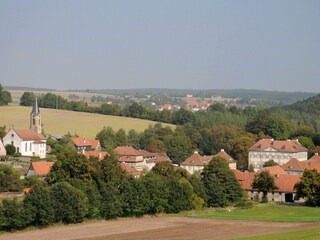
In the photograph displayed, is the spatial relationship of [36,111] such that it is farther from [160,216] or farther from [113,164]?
[160,216]

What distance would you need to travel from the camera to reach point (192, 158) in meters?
Result: 105

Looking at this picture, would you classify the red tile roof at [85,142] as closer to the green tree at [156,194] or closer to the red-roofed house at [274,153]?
the red-roofed house at [274,153]

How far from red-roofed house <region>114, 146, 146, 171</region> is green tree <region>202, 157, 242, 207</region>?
949 inches

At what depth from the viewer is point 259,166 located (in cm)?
11075

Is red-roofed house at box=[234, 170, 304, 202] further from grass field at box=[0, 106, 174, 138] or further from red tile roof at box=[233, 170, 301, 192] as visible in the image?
grass field at box=[0, 106, 174, 138]

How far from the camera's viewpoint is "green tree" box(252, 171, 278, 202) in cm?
8050

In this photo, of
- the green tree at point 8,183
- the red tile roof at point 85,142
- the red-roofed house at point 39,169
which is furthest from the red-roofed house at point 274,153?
the green tree at point 8,183

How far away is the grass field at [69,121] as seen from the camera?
128 metres

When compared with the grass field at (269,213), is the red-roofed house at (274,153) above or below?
above

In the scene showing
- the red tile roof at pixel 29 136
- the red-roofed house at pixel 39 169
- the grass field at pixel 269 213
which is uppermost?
the red tile roof at pixel 29 136

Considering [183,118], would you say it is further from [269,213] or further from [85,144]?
[269,213]

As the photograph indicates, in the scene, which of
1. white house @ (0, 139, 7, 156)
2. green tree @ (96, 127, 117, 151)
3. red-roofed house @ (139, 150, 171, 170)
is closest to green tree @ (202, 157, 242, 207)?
red-roofed house @ (139, 150, 171, 170)

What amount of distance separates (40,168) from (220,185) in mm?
19201

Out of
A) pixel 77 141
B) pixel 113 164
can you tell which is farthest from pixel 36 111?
pixel 113 164
